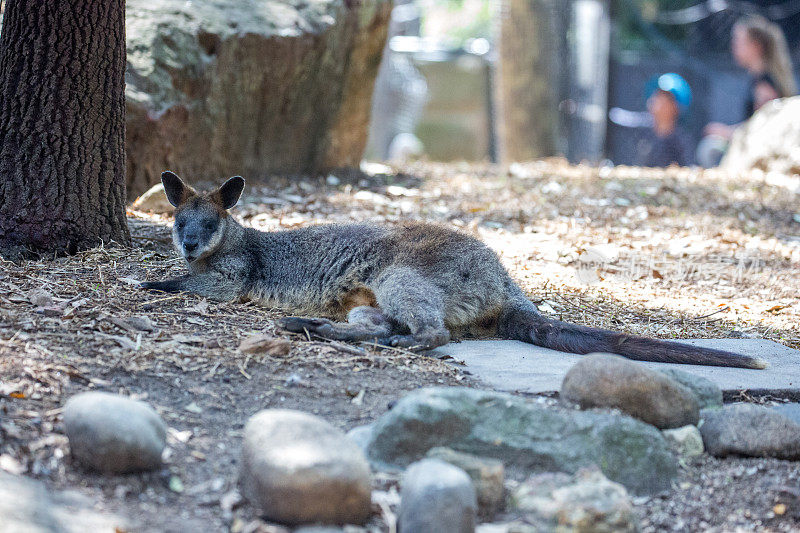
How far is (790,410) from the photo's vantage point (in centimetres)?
393

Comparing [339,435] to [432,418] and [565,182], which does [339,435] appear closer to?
[432,418]

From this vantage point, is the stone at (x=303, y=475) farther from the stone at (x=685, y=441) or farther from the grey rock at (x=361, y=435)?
the stone at (x=685, y=441)

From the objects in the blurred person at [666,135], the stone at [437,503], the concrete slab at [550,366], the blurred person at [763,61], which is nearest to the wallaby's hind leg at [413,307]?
the concrete slab at [550,366]

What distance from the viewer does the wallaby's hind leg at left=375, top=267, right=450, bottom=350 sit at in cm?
455

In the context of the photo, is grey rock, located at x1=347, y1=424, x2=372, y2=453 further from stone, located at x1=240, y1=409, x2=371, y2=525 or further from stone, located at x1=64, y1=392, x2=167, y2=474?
stone, located at x1=64, y1=392, x2=167, y2=474

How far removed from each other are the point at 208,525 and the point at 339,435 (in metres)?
0.55

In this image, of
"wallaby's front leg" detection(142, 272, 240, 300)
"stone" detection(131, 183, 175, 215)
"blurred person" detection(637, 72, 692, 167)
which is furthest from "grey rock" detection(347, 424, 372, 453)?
"blurred person" detection(637, 72, 692, 167)

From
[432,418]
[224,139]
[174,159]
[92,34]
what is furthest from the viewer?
[224,139]

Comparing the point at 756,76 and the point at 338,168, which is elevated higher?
the point at 756,76

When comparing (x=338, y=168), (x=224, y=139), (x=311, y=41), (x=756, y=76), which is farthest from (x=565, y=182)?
(x=756, y=76)

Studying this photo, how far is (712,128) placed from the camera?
1438cm

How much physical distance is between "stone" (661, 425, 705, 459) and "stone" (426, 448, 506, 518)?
0.99m

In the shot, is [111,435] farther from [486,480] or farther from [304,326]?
[304,326]

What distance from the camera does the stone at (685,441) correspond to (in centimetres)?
366
